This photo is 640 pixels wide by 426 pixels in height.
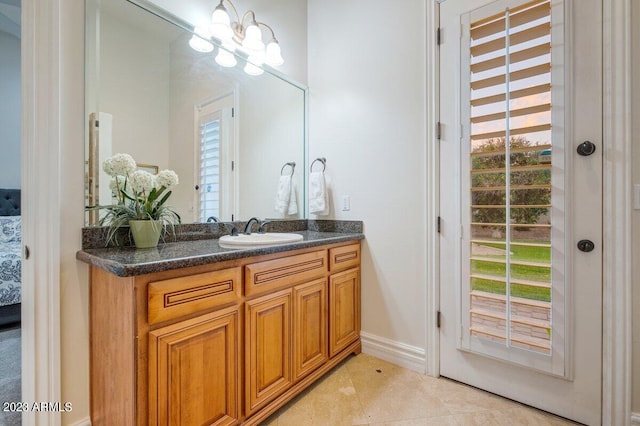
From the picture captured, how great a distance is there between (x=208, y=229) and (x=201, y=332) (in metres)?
0.79

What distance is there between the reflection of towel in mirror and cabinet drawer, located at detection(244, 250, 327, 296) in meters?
0.54

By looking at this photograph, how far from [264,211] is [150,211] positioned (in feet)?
3.04

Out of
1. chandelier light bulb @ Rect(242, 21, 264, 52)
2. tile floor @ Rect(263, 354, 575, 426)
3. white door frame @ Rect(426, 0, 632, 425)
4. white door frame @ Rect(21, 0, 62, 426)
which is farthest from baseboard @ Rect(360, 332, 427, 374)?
chandelier light bulb @ Rect(242, 21, 264, 52)

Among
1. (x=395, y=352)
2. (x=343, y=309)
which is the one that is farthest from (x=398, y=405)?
(x=343, y=309)

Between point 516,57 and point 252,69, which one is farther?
point 252,69

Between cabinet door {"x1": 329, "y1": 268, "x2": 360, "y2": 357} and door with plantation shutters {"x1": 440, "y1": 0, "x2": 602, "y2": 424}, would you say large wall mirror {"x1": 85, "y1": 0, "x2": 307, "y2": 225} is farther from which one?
door with plantation shutters {"x1": 440, "y1": 0, "x2": 602, "y2": 424}

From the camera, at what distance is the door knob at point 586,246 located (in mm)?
1342

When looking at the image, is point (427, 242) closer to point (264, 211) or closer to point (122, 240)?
point (264, 211)

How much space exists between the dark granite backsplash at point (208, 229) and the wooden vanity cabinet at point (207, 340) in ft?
0.53

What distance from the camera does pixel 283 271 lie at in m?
1.47

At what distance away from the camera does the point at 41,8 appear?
1.14 meters

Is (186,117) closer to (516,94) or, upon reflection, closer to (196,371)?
(196,371)

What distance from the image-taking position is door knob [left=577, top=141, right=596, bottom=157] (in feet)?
4.36

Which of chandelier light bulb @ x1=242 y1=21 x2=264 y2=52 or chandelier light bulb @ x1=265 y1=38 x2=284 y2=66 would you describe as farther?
chandelier light bulb @ x1=265 y1=38 x2=284 y2=66
